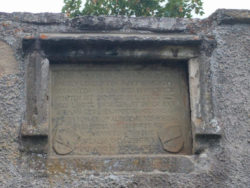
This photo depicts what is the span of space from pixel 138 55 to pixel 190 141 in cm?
69

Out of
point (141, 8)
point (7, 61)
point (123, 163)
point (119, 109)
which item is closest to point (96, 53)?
point (119, 109)

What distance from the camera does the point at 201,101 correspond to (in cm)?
332

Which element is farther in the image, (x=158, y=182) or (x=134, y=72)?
(x=134, y=72)

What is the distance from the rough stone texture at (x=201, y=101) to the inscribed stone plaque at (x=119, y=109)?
0.18m

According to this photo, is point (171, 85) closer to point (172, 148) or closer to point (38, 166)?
point (172, 148)

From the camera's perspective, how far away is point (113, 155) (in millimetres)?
3240

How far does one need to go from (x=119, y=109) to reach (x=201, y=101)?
0.56 meters

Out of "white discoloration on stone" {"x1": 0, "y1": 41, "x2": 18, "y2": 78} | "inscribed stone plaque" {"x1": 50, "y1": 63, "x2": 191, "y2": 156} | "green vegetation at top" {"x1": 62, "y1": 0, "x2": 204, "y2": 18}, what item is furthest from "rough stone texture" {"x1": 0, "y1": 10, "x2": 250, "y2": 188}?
"green vegetation at top" {"x1": 62, "y1": 0, "x2": 204, "y2": 18}

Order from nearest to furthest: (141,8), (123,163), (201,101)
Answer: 1. (123,163)
2. (201,101)
3. (141,8)

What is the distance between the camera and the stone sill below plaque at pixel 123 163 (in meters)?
3.12

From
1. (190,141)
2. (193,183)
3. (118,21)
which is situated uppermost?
(118,21)

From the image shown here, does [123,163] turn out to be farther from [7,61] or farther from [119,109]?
[7,61]

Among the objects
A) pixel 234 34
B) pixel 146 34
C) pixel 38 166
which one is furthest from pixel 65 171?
pixel 234 34

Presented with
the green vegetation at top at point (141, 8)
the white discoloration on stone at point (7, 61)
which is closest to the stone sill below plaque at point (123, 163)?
the white discoloration on stone at point (7, 61)
